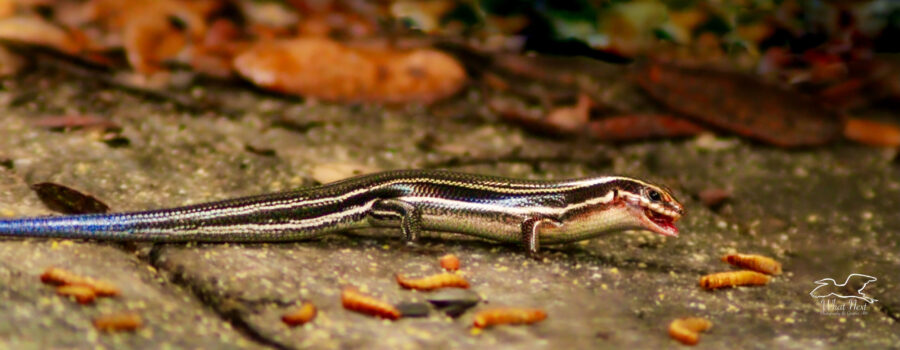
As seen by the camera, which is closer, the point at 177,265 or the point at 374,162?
the point at 177,265

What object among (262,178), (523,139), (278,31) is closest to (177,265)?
(262,178)

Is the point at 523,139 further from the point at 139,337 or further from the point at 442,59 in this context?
the point at 139,337

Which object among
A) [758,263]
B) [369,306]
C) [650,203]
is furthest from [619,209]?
[369,306]

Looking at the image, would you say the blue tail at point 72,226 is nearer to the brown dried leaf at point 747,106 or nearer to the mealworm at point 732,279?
the mealworm at point 732,279

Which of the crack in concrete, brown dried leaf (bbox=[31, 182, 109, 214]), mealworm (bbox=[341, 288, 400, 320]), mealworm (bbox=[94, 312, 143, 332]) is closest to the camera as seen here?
mealworm (bbox=[94, 312, 143, 332])

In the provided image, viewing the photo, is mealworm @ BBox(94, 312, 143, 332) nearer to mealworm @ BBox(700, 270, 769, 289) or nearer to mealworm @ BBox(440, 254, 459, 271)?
→ mealworm @ BBox(440, 254, 459, 271)

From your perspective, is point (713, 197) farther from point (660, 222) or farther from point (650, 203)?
point (650, 203)

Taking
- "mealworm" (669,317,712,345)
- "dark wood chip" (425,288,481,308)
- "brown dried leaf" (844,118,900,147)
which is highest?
"brown dried leaf" (844,118,900,147)

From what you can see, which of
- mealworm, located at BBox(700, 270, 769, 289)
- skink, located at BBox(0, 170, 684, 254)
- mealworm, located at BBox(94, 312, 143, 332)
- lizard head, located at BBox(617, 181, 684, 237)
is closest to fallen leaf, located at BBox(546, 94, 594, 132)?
skink, located at BBox(0, 170, 684, 254)
